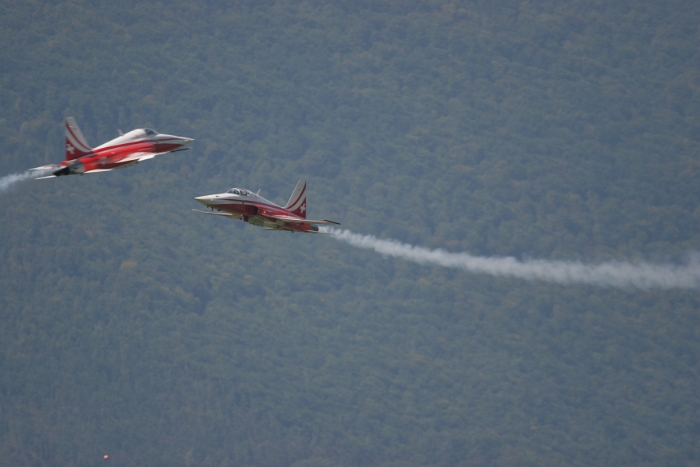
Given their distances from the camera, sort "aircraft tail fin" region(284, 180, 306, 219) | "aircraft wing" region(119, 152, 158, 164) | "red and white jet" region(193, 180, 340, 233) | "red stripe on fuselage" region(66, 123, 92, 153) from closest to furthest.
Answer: "red and white jet" region(193, 180, 340, 233) → "red stripe on fuselage" region(66, 123, 92, 153) → "aircraft wing" region(119, 152, 158, 164) → "aircraft tail fin" region(284, 180, 306, 219)

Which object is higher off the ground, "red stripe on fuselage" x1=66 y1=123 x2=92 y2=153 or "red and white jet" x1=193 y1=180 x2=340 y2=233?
"red stripe on fuselage" x1=66 y1=123 x2=92 y2=153

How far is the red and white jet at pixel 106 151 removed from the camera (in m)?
77.1

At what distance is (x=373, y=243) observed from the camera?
9225cm

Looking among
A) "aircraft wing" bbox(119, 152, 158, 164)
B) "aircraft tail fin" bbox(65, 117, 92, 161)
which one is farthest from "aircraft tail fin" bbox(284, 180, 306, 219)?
"aircraft tail fin" bbox(65, 117, 92, 161)

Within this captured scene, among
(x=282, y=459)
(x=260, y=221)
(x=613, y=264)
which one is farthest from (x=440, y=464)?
(x=260, y=221)

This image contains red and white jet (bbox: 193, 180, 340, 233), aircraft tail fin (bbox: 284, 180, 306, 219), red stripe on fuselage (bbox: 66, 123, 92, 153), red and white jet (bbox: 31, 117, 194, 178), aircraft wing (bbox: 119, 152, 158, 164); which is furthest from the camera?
aircraft tail fin (bbox: 284, 180, 306, 219)

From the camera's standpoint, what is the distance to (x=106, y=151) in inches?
3155

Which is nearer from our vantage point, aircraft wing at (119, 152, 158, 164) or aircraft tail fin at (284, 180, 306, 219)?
aircraft wing at (119, 152, 158, 164)

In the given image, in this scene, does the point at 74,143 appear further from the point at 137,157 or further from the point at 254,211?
the point at 254,211


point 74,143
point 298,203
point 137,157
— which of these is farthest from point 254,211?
point 74,143

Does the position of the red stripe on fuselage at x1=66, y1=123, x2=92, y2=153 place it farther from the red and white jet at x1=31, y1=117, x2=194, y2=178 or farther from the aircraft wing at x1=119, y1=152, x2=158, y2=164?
the aircraft wing at x1=119, y1=152, x2=158, y2=164

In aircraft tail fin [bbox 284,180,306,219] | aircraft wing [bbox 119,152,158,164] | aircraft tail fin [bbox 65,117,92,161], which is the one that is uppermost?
aircraft tail fin [bbox 65,117,92,161]

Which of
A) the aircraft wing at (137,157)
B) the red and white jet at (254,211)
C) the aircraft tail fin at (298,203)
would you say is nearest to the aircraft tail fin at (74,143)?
the aircraft wing at (137,157)

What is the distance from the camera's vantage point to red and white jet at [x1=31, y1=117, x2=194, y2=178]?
253 feet
